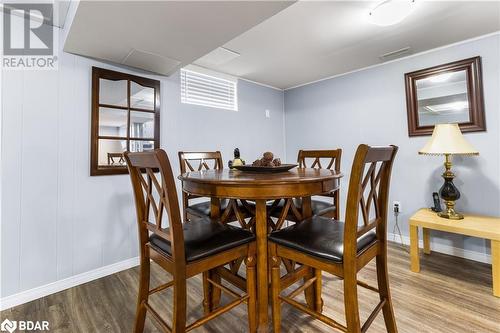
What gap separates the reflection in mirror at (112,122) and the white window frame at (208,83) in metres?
0.75

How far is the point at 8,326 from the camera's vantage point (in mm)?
1539

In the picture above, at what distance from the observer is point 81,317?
161cm

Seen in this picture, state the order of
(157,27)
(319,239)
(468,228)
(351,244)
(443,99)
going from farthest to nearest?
(443,99) < (468,228) < (157,27) < (319,239) < (351,244)

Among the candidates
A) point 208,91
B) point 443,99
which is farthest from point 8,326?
point 443,99

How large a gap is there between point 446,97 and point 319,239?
7.89ft

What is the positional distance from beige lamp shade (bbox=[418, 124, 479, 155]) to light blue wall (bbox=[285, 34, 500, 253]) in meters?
0.38

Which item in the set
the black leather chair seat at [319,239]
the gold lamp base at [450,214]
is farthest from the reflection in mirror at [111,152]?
the gold lamp base at [450,214]

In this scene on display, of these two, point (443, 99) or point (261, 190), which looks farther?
point (443, 99)

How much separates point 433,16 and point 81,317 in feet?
11.5

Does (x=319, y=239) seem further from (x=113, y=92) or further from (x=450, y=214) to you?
(x=113, y=92)

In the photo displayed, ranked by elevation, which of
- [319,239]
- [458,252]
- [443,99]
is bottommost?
[458,252]

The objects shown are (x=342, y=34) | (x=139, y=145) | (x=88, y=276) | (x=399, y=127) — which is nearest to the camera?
(x=88, y=276)

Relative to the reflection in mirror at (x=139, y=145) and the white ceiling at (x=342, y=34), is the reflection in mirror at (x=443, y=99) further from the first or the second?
the reflection in mirror at (x=139, y=145)

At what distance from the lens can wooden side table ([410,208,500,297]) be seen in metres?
1.77
